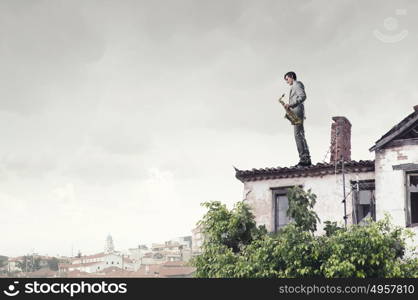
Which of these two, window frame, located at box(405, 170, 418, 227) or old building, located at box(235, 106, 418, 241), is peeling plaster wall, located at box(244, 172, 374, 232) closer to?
old building, located at box(235, 106, 418, 241)

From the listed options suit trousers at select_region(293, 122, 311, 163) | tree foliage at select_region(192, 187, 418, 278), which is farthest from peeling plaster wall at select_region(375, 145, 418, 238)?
suit trousers at select_region(293, 122, 311, 163)

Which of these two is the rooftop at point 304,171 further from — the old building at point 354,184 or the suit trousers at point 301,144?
the suit trousers at point 301,144

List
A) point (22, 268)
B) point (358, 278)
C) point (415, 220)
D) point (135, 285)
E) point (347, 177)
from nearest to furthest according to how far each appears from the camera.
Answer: point (135, 285) → point (358, 278) → point (415, 220) → point (347, 177) → point (22, 268)

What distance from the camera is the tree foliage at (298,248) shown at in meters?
17.3

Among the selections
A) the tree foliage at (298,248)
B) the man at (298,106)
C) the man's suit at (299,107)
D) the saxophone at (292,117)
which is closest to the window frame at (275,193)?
the tree foliage at (298,248)

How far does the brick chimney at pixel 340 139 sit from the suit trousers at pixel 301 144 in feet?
5.12

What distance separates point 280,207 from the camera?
22.2 m

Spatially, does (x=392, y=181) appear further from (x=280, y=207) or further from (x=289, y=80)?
(x=289, y=80)

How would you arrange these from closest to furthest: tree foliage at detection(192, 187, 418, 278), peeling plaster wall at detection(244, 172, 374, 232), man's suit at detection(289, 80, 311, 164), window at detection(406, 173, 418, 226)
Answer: tree foliage at detection(192, 187, 418, 278)
window at detection(406, 173, 418, 226)
peeling plaster wall at detection(244, 172, 374, 232)
man's suit at detection(289, 80, 311, 164)

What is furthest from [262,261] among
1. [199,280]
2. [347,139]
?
[347,139]

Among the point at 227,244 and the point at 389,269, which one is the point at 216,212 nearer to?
the point at 227,244

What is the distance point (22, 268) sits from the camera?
160m

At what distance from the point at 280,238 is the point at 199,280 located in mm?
4091

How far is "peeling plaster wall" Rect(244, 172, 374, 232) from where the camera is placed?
21141 mm
